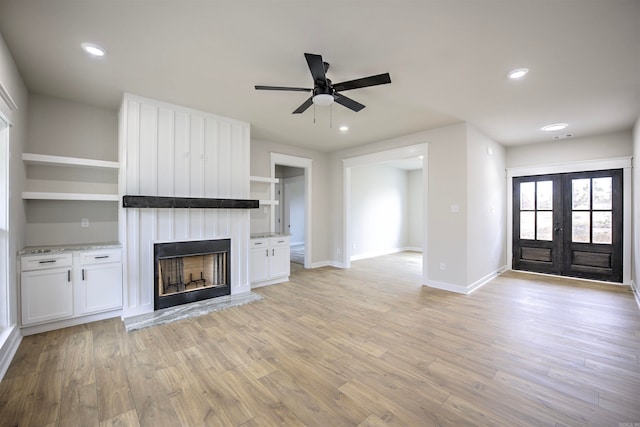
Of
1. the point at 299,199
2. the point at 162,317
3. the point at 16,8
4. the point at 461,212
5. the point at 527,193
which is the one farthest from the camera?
the point at 299,199

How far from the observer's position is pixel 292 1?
1.89 metres

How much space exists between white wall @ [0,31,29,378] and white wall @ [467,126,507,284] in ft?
18.2

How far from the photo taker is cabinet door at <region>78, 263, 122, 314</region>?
10.6 feet

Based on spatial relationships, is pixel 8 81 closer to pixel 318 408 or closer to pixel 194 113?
pixel 194 113

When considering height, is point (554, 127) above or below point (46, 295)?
above

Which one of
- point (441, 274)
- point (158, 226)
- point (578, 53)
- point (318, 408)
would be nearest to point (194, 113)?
point (158, 226)

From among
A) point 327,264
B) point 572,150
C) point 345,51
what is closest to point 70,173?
point 345,51

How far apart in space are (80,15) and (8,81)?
3.86 ft

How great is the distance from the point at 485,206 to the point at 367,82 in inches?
153

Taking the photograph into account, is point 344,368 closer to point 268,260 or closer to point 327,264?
point 268,260

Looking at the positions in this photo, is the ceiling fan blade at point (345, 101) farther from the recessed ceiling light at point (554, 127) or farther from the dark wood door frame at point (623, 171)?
the dark wood door frame at point (623, 171)

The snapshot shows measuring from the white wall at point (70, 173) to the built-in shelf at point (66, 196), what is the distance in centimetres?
21

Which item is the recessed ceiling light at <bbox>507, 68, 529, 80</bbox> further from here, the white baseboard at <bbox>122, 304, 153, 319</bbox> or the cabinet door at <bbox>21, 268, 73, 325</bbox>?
the cabinet door at <bbox>21, 268, 73, 325</bbox>

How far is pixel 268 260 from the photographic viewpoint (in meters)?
4.94
